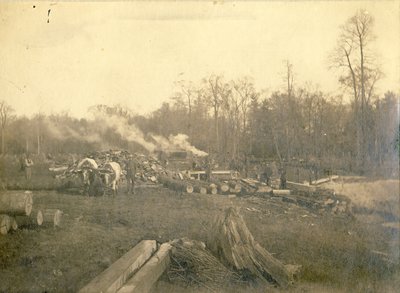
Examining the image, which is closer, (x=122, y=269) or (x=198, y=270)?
(x=122, y=269)

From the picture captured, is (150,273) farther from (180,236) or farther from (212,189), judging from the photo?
(212,189)

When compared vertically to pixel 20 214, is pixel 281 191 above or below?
above

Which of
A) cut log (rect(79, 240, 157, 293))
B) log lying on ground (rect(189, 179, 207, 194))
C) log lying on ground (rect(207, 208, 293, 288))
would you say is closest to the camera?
cut log (rect(79, 240, 157, 293))

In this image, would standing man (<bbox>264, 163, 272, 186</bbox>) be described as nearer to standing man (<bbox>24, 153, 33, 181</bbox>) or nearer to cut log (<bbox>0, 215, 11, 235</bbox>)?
standing man (<bbox>24, 153, 33, 181</bbox>)

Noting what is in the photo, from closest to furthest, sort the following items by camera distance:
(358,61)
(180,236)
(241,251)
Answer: (241,251) → (180,236) → (358,61)

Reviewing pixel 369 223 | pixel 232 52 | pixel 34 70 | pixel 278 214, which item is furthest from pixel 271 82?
pixel 34 70

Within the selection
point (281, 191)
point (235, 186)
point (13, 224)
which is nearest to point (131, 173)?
point (235, 186)

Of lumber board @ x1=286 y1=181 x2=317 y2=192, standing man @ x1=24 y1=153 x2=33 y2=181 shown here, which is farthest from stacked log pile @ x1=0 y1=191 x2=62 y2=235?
lumber board @ x1=286 y1=181 x2=317 y2=192
